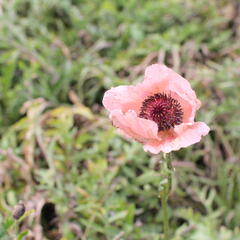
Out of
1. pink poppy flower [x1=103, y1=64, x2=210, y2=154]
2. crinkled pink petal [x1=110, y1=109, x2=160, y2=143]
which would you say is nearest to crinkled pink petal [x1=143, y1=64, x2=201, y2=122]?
pink poppy flower [x1=103, y1=64, x2=210, y2=154]

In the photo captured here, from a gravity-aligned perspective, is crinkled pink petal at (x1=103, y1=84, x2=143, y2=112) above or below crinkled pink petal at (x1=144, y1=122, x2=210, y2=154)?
above

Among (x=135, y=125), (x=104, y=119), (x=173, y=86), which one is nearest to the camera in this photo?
(x=135, y=125)

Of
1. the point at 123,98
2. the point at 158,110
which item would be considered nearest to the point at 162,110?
the point at 158,110

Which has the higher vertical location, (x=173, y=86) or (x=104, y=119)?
(x=173, y=86)

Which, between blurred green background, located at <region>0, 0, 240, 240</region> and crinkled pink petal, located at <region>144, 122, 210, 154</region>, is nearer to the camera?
crinkled pink petal, located at <region>144, 122, 210, 154</region>

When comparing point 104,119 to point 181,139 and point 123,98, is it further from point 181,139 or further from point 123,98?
point 181,139

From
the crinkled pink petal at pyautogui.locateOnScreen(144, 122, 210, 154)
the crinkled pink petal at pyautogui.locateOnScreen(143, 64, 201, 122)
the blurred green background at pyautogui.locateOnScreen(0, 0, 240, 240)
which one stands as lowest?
the blurred green background at pyautogui.locateOnScreen(0, 0, 240, 240)

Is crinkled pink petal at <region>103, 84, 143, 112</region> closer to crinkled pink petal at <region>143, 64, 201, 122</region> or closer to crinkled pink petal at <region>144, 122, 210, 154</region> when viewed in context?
crinkled pink petal at <region>143, 64, 201, 122</region>
